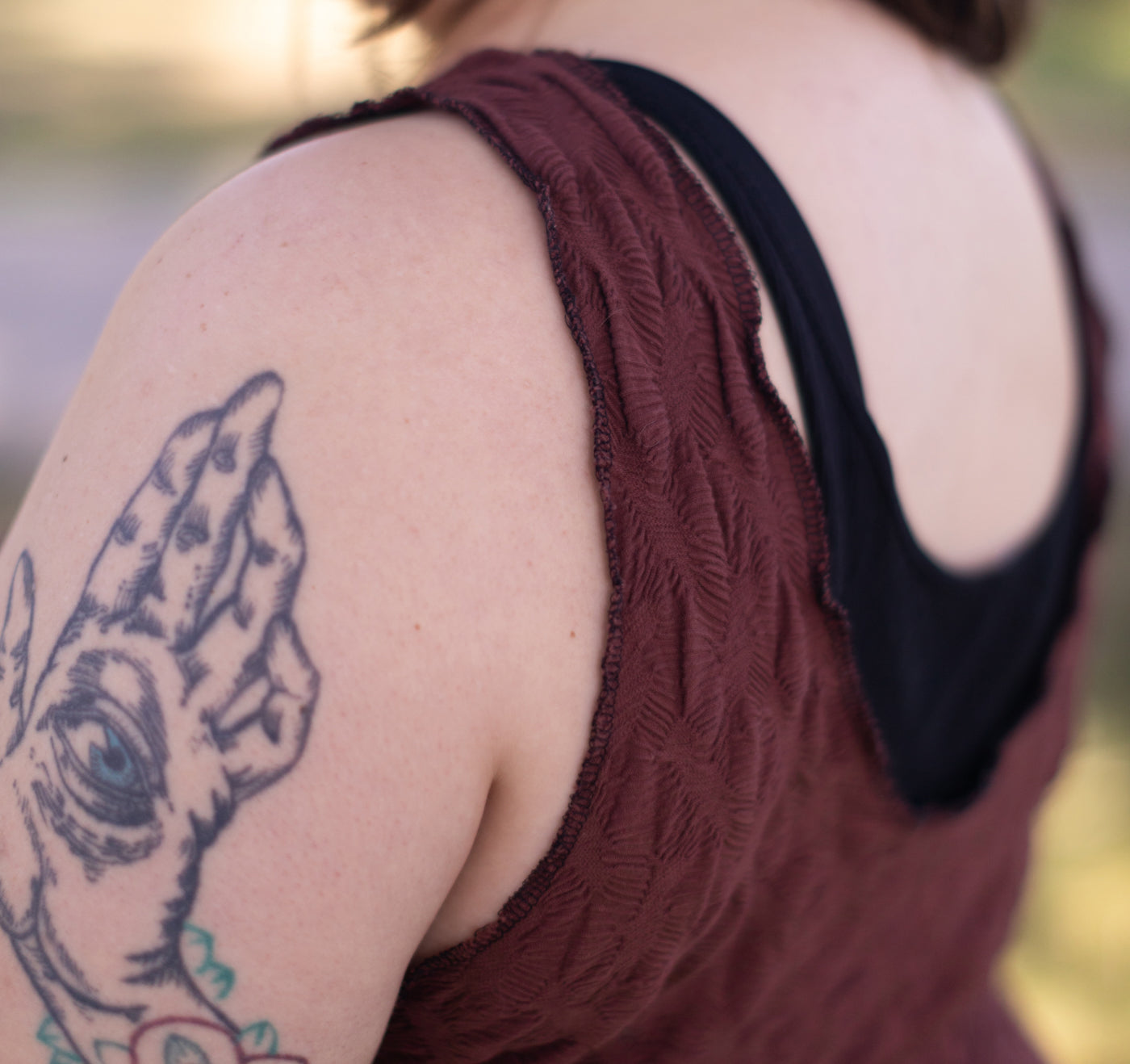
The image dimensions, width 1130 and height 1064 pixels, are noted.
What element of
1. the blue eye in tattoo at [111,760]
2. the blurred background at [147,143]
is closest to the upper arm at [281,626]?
the blue eye in tattoo at [111,760]

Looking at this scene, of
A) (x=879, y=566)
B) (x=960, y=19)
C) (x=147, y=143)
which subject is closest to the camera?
(x=879, y=566)

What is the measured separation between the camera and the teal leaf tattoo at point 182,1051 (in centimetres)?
62

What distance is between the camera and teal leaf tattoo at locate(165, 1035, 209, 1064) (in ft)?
2.03

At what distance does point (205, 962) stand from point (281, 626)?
199mm

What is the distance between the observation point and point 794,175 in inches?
31.8

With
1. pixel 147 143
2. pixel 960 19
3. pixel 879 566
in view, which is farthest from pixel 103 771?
pixel 147 143

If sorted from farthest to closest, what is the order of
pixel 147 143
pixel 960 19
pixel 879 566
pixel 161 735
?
pixel 147 143
pixel 960 19
pixel 879 566
pixel 161 735

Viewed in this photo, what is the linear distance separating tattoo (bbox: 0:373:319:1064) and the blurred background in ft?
11.4

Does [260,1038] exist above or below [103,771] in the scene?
below

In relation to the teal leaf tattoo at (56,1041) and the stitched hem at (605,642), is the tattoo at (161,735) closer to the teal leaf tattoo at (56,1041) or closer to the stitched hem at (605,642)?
the teal leaf tattoo at (56,1041)

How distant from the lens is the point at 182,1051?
2.04ft

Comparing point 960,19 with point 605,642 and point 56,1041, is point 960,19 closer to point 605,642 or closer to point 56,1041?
point 605,642

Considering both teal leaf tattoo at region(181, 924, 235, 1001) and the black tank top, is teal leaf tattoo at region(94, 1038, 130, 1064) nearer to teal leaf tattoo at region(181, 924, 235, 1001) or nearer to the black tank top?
teal leaf tattoo at region(181, 924, 235, 1001)

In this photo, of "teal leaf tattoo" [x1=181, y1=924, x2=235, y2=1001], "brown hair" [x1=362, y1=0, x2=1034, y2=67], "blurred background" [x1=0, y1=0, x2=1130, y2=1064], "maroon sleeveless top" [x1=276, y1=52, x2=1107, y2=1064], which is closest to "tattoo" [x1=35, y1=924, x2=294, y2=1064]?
"teal leaf tattoo" [x1=181, y1=924, x2=235, y2=1001]
